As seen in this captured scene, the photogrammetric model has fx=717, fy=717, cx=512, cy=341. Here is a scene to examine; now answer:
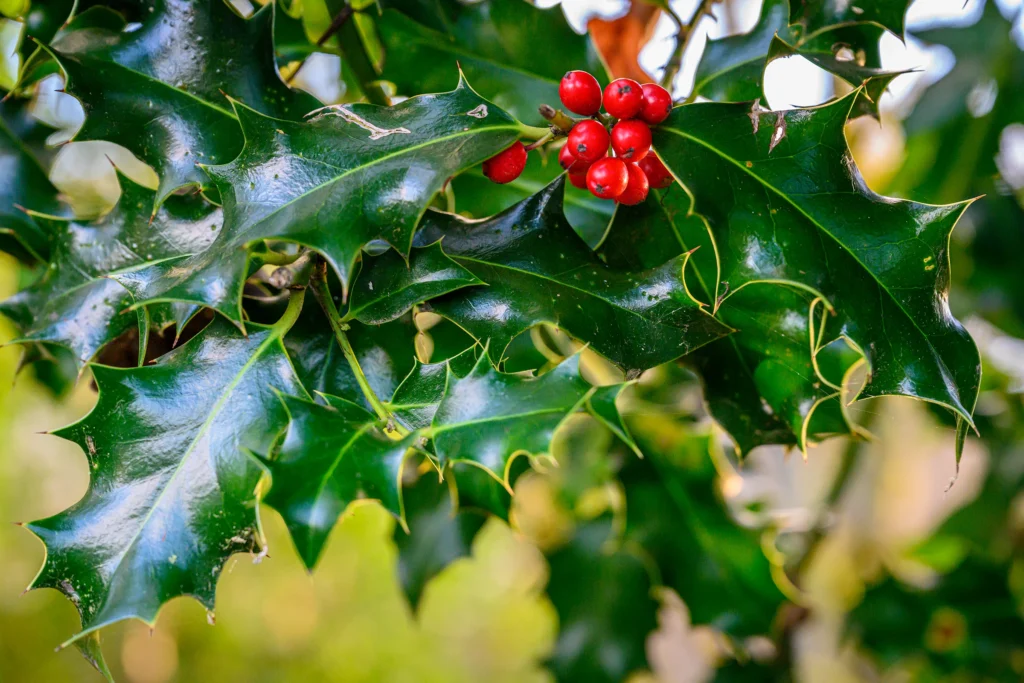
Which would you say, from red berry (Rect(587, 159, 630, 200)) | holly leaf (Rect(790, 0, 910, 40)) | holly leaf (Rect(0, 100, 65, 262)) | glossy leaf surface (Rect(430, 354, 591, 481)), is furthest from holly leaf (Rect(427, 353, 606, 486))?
holly leaf (Rect(0, 100, 65, 262))

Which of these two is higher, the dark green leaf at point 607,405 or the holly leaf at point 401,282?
the holly leaf at point 401,282

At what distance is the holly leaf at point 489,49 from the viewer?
525mm

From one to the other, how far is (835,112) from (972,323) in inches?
36.9

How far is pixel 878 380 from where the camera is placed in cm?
38

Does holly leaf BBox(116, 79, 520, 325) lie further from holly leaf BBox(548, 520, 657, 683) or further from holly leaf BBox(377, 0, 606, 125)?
holly leaf BBox(548, 520, 657, 683)

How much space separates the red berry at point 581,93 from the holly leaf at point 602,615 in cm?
59

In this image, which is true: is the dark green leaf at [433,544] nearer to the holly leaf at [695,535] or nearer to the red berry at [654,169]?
the holly leaf at [695,535]

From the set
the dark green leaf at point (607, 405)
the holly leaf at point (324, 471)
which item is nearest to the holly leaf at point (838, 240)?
the dark green leaf at point (607, 405)

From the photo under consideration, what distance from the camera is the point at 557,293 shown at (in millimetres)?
417

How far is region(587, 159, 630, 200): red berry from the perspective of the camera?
39 centimetres

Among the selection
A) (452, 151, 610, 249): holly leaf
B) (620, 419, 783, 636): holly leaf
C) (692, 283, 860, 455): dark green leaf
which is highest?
(452, 151, 610, 249): holly leaf

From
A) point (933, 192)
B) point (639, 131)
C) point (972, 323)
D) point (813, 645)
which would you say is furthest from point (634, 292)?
point (813, 645)

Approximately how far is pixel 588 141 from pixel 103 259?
1.09 ft

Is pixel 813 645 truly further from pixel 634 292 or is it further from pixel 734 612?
pixel 634 292
